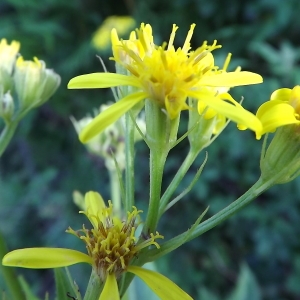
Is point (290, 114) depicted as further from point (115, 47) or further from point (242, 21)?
point (242, 21)

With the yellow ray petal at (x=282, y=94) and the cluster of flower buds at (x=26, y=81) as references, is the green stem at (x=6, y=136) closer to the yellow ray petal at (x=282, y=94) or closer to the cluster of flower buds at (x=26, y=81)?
the cluster of flower buds at (x=26, y=81)

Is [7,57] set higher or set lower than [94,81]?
higher

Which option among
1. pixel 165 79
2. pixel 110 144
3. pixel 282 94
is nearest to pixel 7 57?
pixel 110 144

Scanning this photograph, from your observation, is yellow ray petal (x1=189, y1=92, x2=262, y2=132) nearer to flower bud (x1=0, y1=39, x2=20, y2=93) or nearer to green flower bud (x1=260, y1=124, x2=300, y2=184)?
green flower bud (x1=260, y1=124, x2=300, y2=184)

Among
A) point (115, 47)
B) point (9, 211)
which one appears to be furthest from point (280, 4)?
point (115, 47)

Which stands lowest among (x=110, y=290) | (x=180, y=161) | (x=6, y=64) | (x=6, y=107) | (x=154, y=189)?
(x=110, y=290)

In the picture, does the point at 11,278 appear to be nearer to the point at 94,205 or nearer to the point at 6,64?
the point at 94,205

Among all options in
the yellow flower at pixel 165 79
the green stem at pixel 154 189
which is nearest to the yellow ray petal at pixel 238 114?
the yellow flower at pixel 165 79
